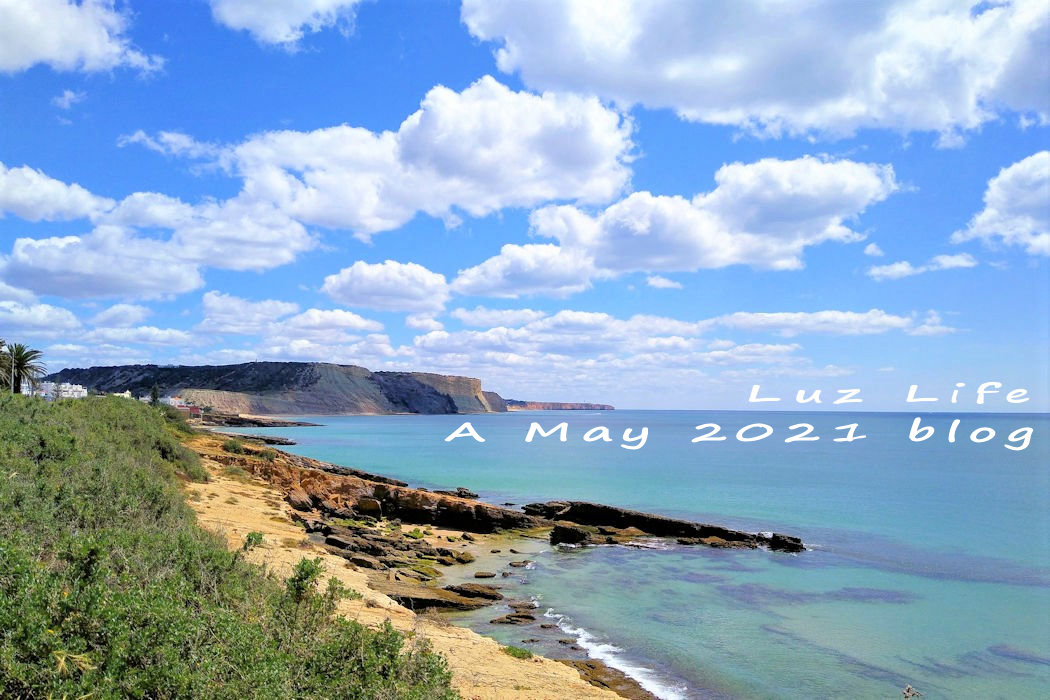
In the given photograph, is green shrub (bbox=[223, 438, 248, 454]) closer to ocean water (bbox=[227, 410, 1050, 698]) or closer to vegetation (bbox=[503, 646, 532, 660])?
ocean water (bbox=[227, 410, 1050, 698])

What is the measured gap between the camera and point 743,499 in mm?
44250

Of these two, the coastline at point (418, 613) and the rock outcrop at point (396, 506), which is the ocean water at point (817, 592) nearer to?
the coastline at point (418, 613)

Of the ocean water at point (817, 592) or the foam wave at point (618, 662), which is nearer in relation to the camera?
the foam wave at point (618, 662)

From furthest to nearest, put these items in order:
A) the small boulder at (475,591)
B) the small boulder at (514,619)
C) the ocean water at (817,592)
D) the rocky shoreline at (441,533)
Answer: the small boulder at (475,591) → the rocky shoreline at (441,533) → the small boulder at (514,619) → the ocean water at (817,592)

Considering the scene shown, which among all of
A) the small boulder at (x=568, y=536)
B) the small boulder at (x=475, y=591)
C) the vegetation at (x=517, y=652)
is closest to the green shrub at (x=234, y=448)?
the small boulder at (x=568, y=536)

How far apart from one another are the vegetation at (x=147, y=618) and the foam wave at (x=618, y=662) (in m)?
6.56

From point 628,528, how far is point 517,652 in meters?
18.9

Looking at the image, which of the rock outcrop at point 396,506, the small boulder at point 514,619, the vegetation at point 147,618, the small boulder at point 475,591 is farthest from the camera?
the rock outcrop at point 396,506

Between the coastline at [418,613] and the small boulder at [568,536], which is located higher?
the coastline at [418,613]

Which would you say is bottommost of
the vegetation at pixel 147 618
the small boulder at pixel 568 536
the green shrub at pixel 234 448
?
the small boulder at pixel 568 536

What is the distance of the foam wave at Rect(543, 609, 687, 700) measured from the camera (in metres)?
13.1

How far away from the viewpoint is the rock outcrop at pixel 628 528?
1147 inches

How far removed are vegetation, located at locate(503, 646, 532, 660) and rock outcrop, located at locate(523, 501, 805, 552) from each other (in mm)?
15416

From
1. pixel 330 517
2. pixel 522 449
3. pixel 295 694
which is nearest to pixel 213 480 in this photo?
pixel 330 517
